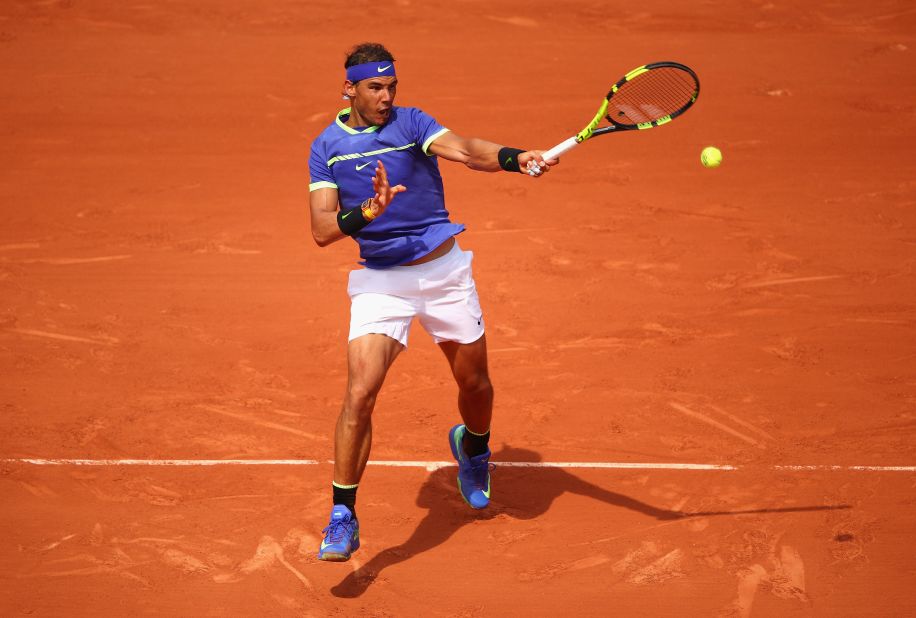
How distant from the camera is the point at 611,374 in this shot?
8242 mm

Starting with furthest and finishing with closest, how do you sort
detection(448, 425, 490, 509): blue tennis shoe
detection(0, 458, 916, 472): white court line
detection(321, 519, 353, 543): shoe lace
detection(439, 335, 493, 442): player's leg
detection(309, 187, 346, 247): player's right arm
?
detection(0, 458, 916, 472): white court line, detection(448, 425, 490, 509): blue tennis shoe, detection(439, 335, 493, 442): player's leg, detection(309, 187, 346, 247): player's right arm, detection(321, 519, 353, 543): shoe lace

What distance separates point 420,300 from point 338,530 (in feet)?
4.38

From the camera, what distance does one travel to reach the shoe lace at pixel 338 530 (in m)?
5.65

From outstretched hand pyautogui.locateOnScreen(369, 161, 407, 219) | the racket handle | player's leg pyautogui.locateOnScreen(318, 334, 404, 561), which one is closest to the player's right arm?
outstretched hand pyautogui.locateOnScreen(369, 161, 407, 219)

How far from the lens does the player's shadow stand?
622 centimetres

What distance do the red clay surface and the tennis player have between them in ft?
3.16

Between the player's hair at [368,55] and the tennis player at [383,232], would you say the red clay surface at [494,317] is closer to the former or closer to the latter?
the tennis player at [383,232]

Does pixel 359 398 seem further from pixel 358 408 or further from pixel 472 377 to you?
pixel 472 377

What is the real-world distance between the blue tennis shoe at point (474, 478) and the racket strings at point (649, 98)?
2209 mm

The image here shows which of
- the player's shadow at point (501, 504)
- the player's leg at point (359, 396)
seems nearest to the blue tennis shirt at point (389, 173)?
the player's leg at point (359, 396)

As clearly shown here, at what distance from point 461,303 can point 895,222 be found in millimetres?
6420

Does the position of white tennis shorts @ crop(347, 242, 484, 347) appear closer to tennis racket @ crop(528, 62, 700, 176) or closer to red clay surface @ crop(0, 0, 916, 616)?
tennis racket @ crop(528, 62, 700, 176)

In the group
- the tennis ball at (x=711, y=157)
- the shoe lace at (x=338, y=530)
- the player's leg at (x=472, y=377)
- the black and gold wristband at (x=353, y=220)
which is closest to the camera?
the black and gold wristband at (x=353, y=220)

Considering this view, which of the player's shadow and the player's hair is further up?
the player's hair
